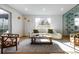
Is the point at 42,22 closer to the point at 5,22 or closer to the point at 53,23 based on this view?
the point at 53,23

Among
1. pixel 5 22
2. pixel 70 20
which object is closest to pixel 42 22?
pixel 70 20

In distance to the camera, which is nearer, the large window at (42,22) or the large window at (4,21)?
the large window at (4,21)

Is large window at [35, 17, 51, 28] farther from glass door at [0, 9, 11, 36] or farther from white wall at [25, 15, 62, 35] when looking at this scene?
glass door at [0, 9, 11, 36]

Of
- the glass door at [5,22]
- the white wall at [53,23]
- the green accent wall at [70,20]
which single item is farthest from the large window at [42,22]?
the glass door at [5,22]

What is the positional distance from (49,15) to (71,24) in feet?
7.43

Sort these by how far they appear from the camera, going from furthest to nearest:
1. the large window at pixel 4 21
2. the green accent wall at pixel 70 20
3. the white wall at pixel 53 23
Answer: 1. the white wall at pixel 53 23
2. the green accent wall at pixel 70 20
3. the large window at pixel 4 21

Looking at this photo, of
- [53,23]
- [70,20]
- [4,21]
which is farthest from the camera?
[53,23]

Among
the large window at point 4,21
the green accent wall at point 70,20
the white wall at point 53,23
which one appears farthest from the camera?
the white wall at point 53,23

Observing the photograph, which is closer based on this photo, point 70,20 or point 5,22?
point 5,22

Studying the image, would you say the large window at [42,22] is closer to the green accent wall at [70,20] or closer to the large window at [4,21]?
the green accent wall at [70,20]

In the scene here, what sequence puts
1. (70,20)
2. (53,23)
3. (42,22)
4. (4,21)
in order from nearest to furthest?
(4,21) < (70,20) < (42,22) < (53,23)

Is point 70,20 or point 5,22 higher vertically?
point 70,20

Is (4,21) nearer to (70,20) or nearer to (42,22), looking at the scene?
(42,22)
